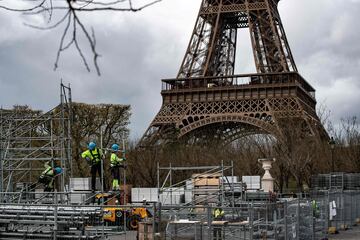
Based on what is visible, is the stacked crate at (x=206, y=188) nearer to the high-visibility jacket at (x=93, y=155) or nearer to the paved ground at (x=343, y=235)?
the paved ground at (x=343, y=235)

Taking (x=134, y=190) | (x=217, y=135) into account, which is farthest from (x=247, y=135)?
(x=134, y=190)

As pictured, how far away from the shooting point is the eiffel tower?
176ft

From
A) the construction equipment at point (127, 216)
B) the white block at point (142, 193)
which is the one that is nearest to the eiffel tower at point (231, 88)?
the white block at point (142, 193)

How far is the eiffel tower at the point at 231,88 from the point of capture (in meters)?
53.5

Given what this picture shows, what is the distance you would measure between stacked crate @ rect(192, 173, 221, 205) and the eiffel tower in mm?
20552

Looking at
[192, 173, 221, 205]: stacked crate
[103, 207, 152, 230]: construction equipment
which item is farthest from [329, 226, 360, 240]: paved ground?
[103, 207, 152, 230]: construction equipment

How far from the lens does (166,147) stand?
49469 mm

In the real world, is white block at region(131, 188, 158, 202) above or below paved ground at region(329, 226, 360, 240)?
above

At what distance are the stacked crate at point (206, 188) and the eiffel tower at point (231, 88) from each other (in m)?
20.6

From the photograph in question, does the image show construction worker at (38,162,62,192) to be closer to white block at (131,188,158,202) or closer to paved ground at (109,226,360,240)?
paved ground at (109,226,360,240)

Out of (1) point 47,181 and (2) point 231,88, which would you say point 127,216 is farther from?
(2) point 231,88

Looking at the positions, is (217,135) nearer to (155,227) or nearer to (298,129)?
(298,129)

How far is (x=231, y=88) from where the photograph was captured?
56.1m

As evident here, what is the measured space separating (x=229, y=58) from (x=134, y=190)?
→ 3554 cm
